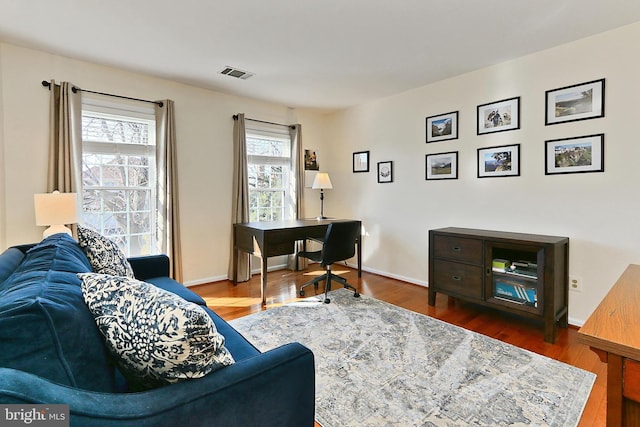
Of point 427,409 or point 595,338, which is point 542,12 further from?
point 427,409

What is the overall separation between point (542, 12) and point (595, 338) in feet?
7.77

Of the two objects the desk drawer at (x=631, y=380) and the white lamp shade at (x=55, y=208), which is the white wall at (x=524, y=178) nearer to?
the desk drawer at (x=631, y=380)

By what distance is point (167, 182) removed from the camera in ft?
11.4

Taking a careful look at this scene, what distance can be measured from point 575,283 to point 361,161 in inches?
112

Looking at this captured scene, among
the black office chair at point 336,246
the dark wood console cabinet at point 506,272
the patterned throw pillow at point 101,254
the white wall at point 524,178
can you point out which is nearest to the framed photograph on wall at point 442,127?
the white wall at point 524,178

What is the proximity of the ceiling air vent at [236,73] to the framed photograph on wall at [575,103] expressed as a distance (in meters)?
2.93

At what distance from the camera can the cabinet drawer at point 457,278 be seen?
287cm

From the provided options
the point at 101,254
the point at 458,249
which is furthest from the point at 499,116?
the point at 101,254

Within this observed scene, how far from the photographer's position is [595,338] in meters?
0.89

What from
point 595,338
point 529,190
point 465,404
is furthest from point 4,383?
point 529,190

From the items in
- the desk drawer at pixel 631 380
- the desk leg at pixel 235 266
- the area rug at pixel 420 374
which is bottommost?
the area rug at pixel 420 374
